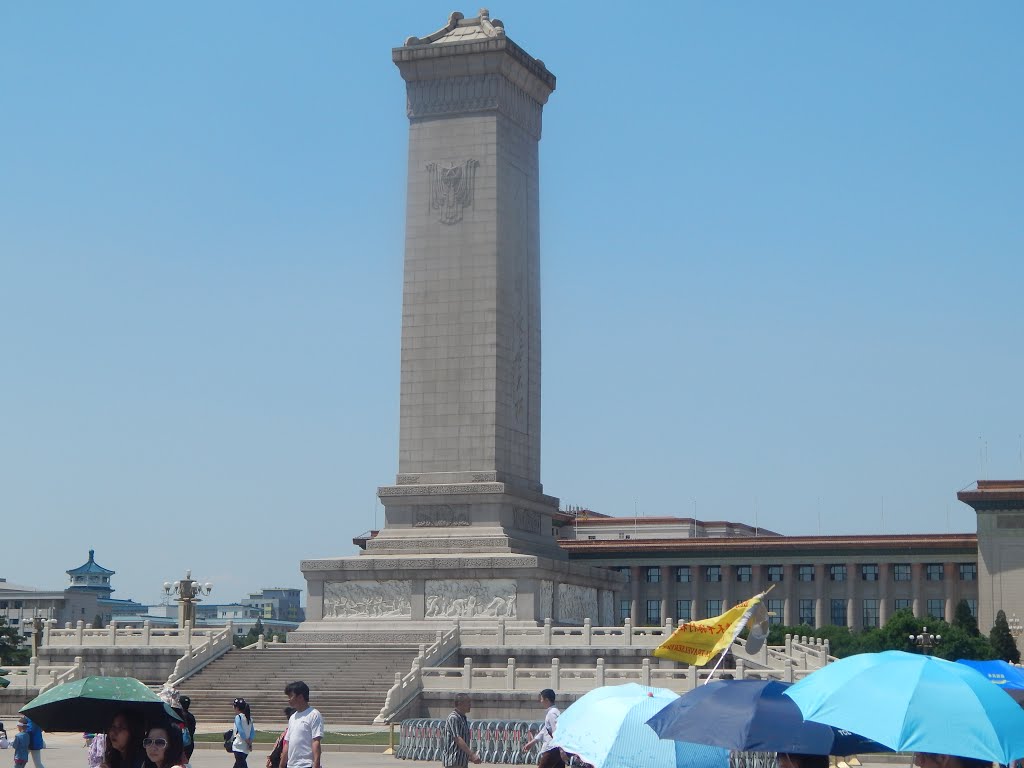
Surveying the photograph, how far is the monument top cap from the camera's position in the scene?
5916 centimetres

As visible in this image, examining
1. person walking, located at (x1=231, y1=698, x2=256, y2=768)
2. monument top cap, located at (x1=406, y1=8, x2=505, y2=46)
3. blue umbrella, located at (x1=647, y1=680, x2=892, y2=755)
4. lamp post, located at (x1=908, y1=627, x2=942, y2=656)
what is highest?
monument top cap, located at (x1=406, y1=8, x2=505, y2=46)

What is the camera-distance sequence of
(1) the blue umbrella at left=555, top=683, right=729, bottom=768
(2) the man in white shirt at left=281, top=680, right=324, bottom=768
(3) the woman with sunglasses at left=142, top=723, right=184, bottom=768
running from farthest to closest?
(2) the man in white shirt at left=281, top=680, right=324, bottom=768 → (1) the blue umbrella at left=555, top=683, right=729, bottom=768 → (3) the woman with sunglasses at left=142, top=723, right=184, bottom=768

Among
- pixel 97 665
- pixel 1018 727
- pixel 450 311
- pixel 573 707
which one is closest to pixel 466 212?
pixel 450 311

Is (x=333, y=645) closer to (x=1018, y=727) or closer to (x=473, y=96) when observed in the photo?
(x=473, y=96)

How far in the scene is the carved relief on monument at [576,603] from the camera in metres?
56.3

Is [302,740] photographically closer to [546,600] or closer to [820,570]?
[546,600]

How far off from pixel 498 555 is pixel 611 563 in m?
52.1

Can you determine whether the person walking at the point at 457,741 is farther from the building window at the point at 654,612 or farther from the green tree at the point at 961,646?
the building window at the point at 654,612

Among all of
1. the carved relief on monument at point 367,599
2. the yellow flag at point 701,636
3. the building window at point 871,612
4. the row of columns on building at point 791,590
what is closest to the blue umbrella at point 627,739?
the yellow flag at point 701,636

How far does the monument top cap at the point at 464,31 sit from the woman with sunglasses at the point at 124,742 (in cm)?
4760

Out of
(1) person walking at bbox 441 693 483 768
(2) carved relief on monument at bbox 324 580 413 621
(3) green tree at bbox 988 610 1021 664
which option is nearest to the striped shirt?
(1) person walking at bbox 441 693 483 768

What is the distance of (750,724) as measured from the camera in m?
12.2

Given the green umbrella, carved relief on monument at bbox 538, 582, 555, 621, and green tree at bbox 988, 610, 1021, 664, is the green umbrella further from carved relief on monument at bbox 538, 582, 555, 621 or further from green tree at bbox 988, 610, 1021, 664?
green tree at bbox 988, 610, 1021, 664

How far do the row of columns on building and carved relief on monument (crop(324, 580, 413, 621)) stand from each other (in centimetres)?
4720
